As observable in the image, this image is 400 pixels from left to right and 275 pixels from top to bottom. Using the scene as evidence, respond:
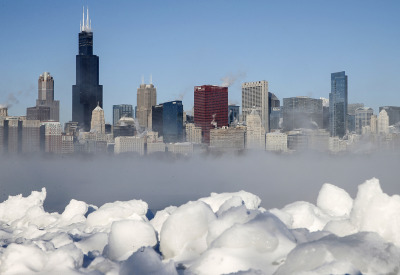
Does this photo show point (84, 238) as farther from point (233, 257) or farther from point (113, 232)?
point (233, 257)

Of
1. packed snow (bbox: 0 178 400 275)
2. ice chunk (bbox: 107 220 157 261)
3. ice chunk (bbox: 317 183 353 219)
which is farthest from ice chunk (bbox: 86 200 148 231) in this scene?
ice chunk (bbox: 317 183 353 219)

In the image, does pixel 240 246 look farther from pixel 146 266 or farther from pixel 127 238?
pixel 127 238

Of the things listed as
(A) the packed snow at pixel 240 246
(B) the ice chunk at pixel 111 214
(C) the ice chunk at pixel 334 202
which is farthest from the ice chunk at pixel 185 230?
(B) the ice chunk at pixel 111 214

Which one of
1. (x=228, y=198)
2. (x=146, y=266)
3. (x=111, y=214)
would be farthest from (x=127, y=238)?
(x=111, y=214)

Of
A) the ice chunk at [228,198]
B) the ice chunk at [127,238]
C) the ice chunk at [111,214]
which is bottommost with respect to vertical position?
the ice chunk at [111,214]

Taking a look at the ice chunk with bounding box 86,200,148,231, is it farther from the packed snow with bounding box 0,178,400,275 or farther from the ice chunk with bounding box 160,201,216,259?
the ice chunk with bounding box 160,201,216,259

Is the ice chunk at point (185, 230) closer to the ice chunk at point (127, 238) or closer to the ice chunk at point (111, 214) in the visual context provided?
the ice chunk at point (127, 238)

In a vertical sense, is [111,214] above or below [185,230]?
below

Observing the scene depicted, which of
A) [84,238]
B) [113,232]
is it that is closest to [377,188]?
[113,232]

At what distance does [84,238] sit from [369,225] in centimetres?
1005

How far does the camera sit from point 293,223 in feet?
59.0

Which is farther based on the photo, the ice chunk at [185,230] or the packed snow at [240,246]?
the ice chunk at [185,230]

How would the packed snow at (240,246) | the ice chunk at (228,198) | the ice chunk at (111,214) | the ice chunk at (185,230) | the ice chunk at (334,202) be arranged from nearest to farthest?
the packed snow at (240,246)
the ice chunk at (185,230)
the ice chunk at (228,198)
the ice chunk at (334,202)
the ice chunk at (111,214)

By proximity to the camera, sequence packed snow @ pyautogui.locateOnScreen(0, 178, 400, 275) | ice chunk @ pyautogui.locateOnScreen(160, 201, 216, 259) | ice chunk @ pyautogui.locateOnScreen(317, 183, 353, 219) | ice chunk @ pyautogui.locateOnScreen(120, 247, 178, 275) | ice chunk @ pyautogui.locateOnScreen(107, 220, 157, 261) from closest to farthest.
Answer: packed snow @ pyautogui.locateOnScreen(0, 178, 400, 275) < ice chunk @ pyautogui.locateOnScreen(120, 247, 178, 275) < ice chunk @ pyautogui.locateOnScreen(160, 201, 216, 259) < ice chunk @ pyautogui.locateOnScreen(107, 220, 157, 261) < ice chunk @ pyautogui.locateOnScreen(317, 183, 353, 219)
